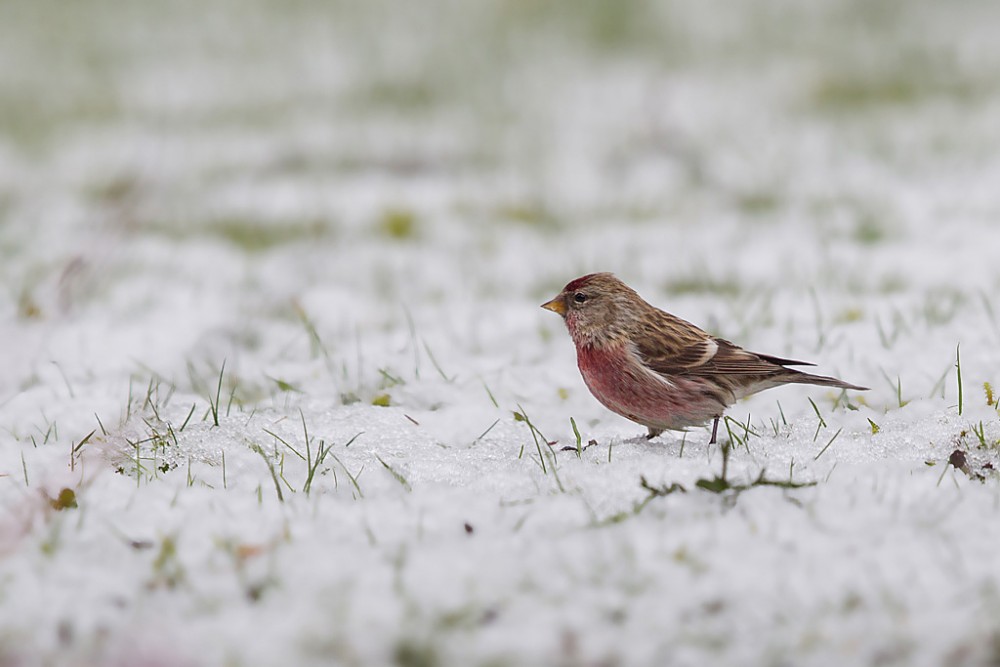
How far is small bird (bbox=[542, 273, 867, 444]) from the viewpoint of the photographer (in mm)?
3797

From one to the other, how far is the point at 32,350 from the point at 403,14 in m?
11.1

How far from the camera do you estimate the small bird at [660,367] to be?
3.80 meters

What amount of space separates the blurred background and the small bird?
84 cm

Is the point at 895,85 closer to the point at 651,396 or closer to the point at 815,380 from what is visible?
the point at 815,380

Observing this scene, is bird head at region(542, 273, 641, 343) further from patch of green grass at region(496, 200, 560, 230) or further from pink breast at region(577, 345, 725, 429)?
patch of green grass at region(496, 200, 560, 230)

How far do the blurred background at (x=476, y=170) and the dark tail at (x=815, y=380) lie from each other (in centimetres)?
73

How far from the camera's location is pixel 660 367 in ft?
12.8

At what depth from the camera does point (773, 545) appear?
2697 millimetres

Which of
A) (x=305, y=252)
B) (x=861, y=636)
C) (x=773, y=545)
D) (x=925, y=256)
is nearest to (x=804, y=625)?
(x=861, y=636)

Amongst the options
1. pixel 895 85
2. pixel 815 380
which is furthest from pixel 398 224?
pixel 895 85

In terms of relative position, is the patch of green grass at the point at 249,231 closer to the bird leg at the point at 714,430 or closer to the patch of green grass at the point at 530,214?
the patch of green grass at the point at 530,214

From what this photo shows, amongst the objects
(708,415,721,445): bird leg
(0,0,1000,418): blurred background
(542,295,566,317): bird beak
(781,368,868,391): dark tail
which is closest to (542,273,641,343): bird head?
(542,295,566,317): bird beak

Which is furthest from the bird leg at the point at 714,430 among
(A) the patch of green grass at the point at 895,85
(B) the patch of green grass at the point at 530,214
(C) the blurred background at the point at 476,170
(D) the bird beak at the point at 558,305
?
(A) the patch of green grass at the point at 895,85

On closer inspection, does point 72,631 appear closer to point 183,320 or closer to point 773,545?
point 773,545
